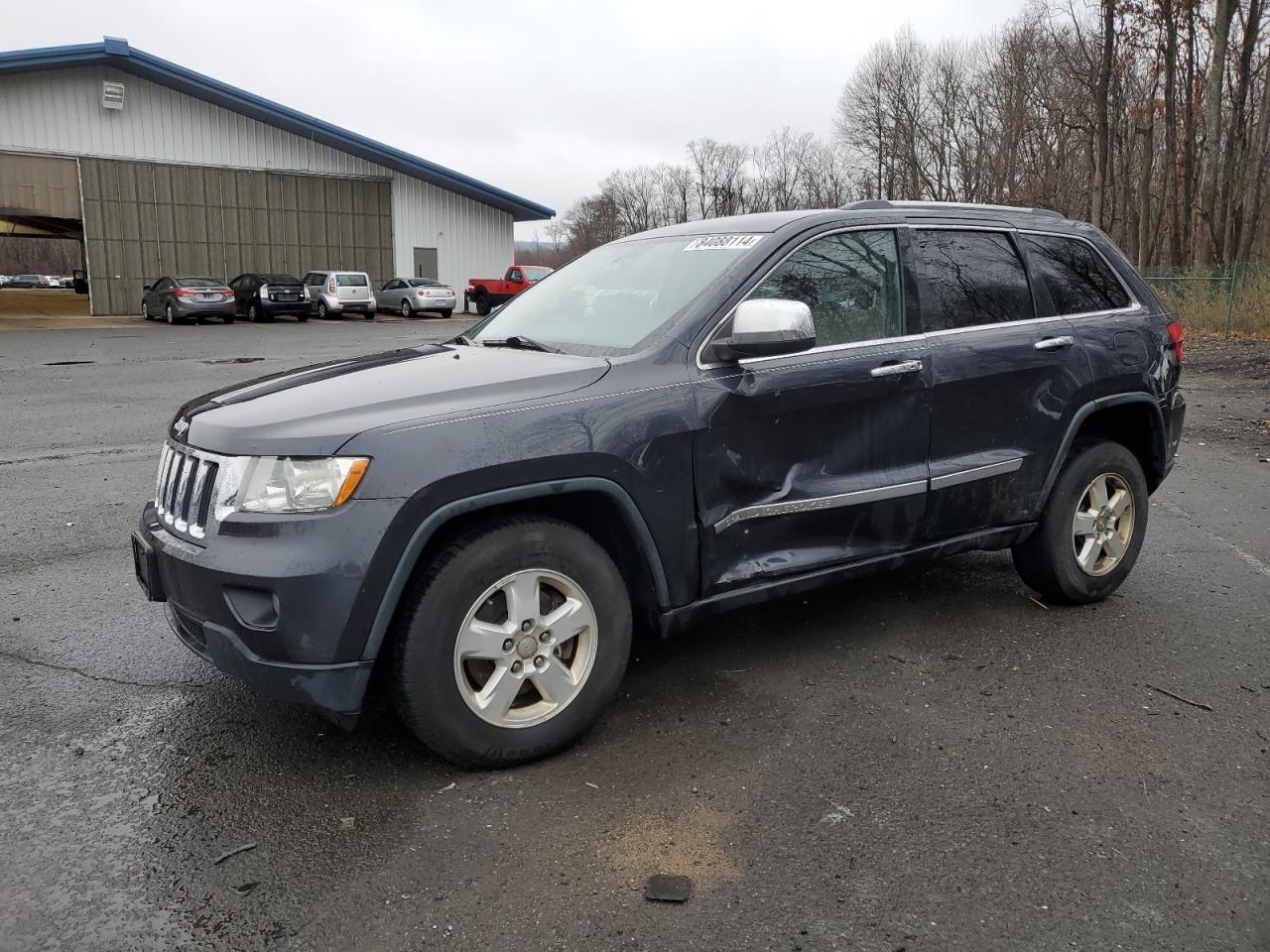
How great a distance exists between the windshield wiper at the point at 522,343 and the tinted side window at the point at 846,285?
31.8 inches

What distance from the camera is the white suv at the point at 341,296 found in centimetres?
3350

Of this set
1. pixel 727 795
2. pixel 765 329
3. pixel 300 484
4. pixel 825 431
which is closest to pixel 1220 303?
pixel 825 431

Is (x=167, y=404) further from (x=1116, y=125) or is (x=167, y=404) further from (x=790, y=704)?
(x=1116, y=125)

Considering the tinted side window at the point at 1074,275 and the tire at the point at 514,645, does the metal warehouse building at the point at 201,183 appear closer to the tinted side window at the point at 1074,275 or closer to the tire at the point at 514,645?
the tinted side window at the point at 1074,275

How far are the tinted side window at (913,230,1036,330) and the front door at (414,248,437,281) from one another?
37.4m

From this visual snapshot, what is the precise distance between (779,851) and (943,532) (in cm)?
184

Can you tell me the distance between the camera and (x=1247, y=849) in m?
2.79

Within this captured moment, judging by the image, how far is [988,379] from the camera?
4.19 m

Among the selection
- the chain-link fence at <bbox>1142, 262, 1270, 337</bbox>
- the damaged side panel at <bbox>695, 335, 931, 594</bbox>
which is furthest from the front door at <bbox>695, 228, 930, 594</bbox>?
the chain-link fence at <bbox>1142, 262, 1270, 337</bbox>

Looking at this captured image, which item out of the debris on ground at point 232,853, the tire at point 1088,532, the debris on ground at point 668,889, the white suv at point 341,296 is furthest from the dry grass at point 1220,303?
the white suv at point 341,296

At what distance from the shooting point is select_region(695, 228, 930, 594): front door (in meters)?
3.50

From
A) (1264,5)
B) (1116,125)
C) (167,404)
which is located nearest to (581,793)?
(167,404)

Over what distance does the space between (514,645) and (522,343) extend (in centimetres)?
134

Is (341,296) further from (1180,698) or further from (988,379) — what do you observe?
(1180,698)
